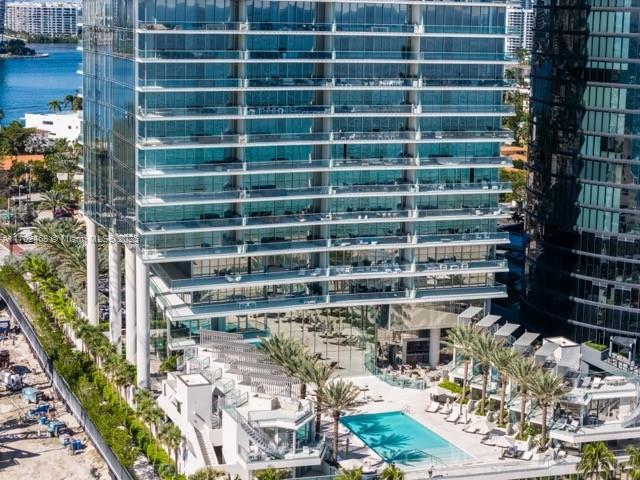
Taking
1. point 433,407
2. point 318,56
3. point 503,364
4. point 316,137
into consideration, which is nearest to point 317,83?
point 318,56

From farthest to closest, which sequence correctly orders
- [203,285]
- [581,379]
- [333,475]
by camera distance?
[203,285] < [581,379] < [333,475]

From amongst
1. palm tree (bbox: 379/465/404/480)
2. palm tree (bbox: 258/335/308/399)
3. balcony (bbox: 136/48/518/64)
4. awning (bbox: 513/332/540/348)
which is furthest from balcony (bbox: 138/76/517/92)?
palm tree (bbox: 379/465/404/480)

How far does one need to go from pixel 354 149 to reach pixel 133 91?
14.3 meters

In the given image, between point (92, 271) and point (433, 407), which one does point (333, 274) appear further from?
point (92, 271)

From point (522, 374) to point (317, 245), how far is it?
1695 centimetres

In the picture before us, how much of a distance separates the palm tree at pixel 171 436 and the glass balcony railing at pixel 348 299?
10007 millimetres

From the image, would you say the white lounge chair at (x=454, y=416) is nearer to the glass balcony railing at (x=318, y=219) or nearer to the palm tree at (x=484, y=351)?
the palm tree at (x=484, y=351)

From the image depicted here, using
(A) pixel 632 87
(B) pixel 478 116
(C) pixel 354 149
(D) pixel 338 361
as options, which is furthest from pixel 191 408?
(A) pixel 632 87

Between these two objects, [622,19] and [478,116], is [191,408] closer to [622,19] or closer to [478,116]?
[478,116]

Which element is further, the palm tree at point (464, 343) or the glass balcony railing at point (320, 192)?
the glass balcony railing at point (320, 192)

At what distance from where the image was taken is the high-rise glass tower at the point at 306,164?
72.5 meters

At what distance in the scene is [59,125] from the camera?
17612 centimetres

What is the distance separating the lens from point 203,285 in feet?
244

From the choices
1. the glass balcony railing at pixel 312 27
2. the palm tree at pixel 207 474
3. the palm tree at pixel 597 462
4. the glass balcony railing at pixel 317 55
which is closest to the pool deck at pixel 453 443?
the palm tree at pixel 597 462
